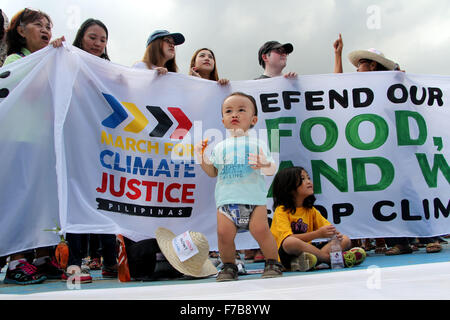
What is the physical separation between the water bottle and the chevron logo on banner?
1.41m

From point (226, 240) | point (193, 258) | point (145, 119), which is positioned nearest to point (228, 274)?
point (226, 240)

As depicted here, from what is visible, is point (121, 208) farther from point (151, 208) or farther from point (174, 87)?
point (174, 87)

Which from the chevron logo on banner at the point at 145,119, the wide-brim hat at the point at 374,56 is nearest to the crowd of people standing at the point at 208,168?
the wide-brim hat at the point at 374,56

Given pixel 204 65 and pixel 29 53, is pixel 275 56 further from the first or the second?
pixel 29 53

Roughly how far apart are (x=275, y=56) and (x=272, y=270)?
7.74ft

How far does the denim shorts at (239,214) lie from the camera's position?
2.48 metres

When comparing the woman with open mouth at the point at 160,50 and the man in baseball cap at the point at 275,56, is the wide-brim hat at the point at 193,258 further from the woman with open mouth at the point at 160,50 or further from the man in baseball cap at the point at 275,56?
the man in baseball cap at the point at 275,56

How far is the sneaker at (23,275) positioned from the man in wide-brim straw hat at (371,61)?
332cm

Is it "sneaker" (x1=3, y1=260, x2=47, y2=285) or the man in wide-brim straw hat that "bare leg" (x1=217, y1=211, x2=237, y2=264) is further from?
the man in wide-brim straw hat

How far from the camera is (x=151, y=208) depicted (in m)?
3.19

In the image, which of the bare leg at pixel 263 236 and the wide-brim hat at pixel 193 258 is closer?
the bare leg at pixel 263 236

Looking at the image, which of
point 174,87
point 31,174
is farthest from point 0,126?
point 174,87

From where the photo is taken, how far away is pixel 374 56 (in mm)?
4148

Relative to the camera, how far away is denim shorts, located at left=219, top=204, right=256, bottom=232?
248 centimetres
